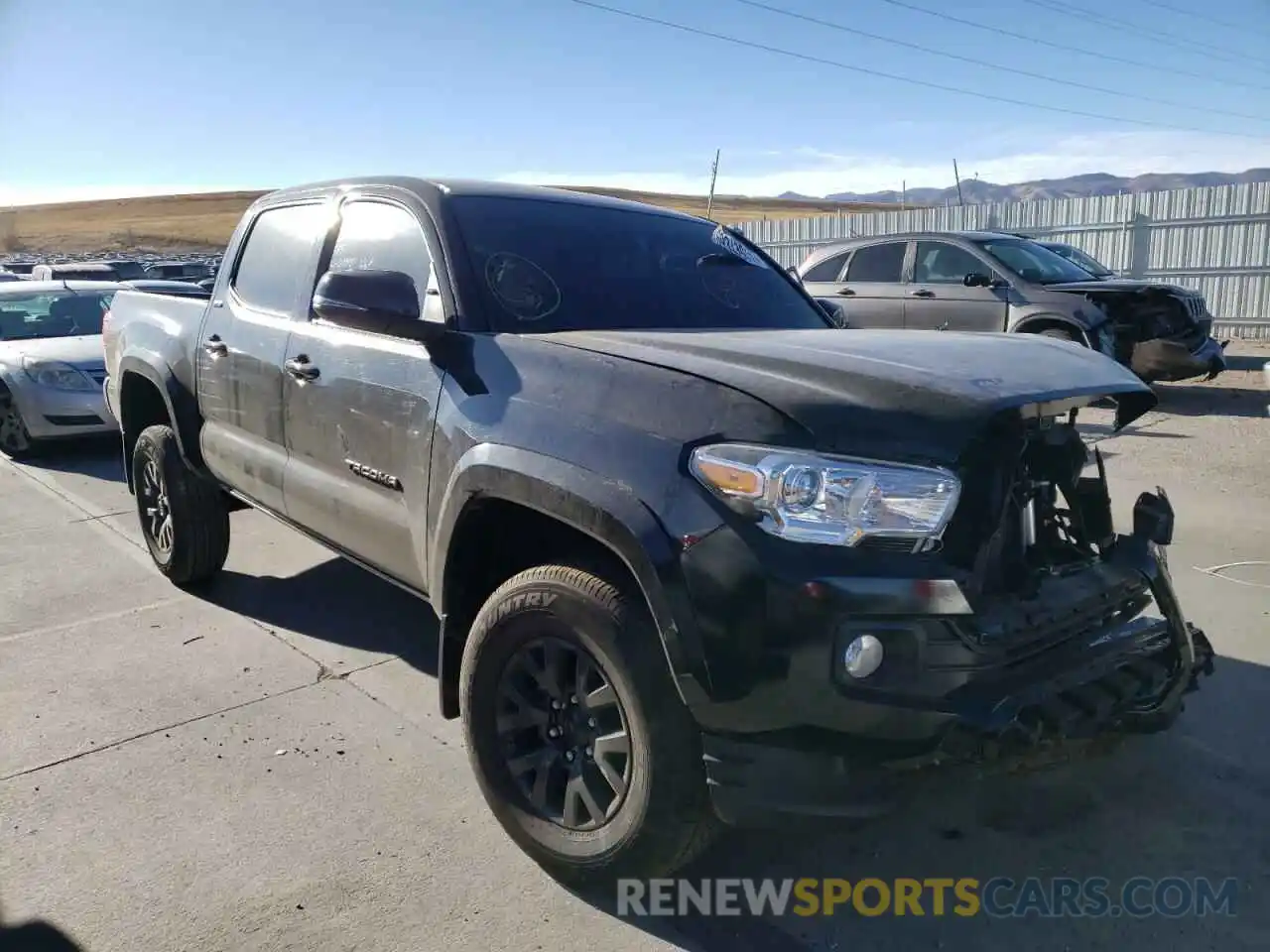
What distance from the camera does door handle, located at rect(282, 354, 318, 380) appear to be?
3.76 metres

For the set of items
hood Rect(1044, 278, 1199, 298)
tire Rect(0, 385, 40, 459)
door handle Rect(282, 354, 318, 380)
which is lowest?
tire Rect(0, 385, 40, 459)

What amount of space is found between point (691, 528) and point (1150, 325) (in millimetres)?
9752

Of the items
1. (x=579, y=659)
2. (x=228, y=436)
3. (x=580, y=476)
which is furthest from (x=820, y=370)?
(x=228, y=436)

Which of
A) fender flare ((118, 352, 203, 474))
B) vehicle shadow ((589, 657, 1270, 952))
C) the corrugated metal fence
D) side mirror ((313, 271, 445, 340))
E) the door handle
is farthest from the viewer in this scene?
the corrugated metal fence

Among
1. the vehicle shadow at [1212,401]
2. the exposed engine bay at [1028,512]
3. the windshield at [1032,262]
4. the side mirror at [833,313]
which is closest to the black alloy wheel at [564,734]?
the exposed engine bay at [1028,512]

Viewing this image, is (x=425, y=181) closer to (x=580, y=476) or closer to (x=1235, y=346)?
(x=580, y=476)

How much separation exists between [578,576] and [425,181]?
5.97 ft

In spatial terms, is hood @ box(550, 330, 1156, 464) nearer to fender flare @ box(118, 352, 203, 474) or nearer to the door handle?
the door handle

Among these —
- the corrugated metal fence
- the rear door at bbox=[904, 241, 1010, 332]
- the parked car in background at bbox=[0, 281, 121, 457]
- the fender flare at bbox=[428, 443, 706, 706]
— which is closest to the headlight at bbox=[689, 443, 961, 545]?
the fender flare at bbox=[428, 443, 706, 706]

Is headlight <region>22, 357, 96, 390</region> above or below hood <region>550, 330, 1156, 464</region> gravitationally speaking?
below

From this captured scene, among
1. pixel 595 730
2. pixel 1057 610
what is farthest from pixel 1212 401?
pixel 595 730

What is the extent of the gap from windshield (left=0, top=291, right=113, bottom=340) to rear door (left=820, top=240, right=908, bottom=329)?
7979 mm

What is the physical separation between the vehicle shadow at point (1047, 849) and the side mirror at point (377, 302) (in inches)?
69.0

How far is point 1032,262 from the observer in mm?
11109
